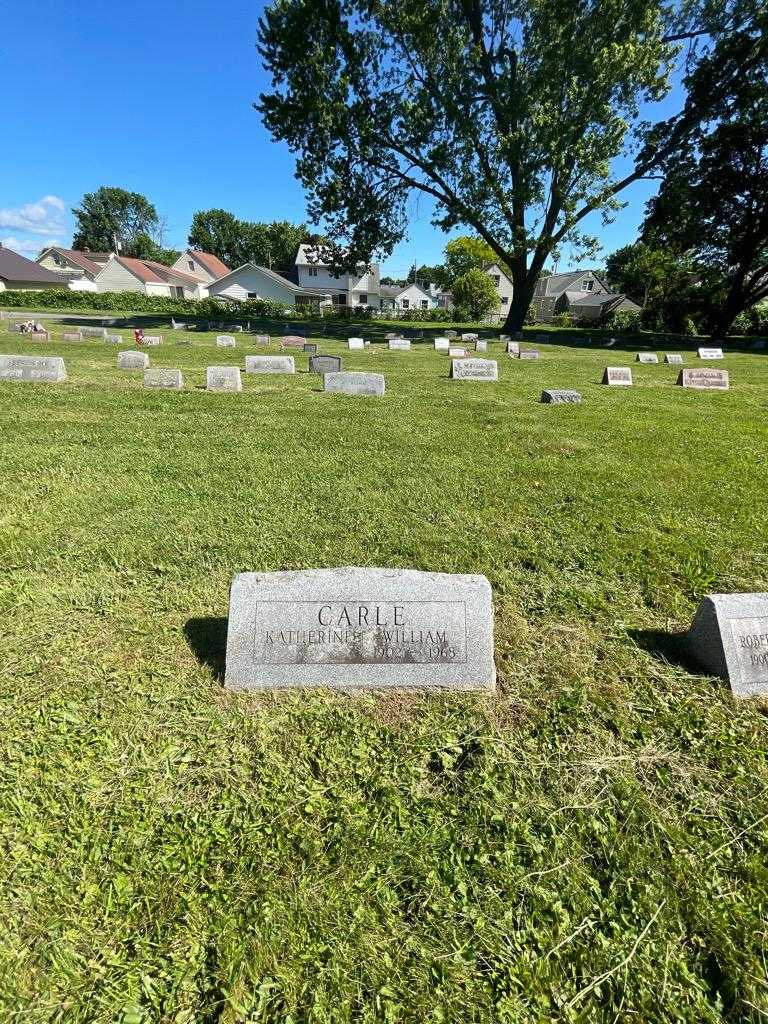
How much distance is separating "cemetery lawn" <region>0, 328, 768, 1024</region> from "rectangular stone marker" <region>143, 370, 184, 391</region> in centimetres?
637

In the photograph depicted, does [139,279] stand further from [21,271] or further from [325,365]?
[325,365]

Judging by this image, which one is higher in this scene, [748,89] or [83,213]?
[83,213]

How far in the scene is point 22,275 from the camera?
51469 millimetres

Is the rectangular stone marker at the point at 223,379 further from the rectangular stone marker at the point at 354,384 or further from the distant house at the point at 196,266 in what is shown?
the distant house at the point at 196,266

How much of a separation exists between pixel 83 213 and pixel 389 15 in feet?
326

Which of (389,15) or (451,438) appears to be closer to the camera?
(451,438)

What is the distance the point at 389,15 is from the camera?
2109 centimetres

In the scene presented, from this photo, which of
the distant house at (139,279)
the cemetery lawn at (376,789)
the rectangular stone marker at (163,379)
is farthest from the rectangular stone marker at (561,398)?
the distant house at (139,279)

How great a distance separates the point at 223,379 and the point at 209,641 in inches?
340

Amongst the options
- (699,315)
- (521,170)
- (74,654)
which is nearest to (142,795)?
(74,654)

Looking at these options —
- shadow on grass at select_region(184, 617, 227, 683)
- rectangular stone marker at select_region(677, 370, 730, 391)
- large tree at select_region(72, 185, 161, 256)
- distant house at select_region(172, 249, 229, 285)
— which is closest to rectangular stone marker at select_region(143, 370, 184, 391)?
shadow on grass at select_region(184, 617, 227, 683)

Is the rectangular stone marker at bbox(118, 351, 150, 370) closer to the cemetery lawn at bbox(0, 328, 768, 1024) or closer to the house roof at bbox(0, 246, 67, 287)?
the cemetery lawn at bbox(0, 328, 768, 1024)

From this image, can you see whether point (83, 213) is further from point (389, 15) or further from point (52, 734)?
point (52, 734)

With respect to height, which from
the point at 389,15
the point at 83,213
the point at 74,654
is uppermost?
the point at 83,213
